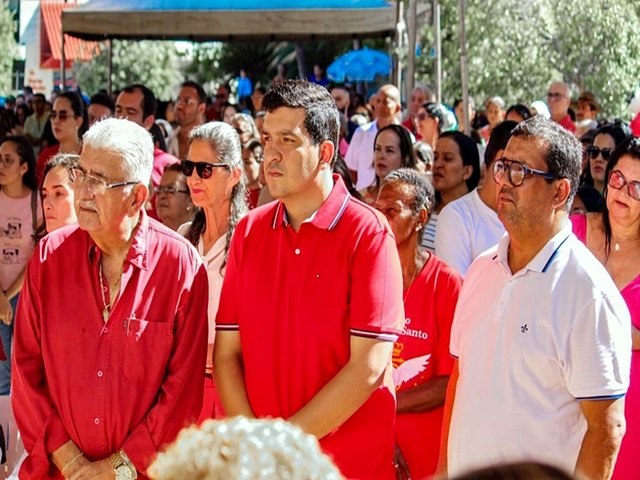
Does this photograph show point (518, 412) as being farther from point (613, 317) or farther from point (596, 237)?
point (596, 237)

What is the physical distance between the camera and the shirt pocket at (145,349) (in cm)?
403

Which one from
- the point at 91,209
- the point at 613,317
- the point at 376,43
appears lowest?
the point at 613,317

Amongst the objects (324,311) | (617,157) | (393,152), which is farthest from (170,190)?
(324,311)

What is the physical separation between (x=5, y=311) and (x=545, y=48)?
15.2 meters

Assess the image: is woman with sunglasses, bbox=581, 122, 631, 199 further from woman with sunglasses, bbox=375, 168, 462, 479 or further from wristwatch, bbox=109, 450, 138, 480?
wristwatch, bbox=109, 450, 138, 480

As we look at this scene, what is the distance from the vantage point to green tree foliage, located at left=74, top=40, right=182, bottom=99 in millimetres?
52938

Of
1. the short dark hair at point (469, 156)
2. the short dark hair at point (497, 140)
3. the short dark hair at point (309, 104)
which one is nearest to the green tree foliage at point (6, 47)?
the short dark hair at point (469, 156)

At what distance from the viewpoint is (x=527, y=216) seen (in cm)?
391

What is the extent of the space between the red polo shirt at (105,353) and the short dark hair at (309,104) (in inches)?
24.6

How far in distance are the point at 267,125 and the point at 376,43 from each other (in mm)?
34628

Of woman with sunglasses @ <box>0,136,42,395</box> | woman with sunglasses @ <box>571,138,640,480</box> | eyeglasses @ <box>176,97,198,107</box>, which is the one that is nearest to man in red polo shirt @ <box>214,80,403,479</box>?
woman with sunglasses @ <box>571,138,640,480</box>

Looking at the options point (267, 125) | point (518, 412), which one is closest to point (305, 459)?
point (518, 412)

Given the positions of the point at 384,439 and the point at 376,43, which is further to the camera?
the point at 376,43

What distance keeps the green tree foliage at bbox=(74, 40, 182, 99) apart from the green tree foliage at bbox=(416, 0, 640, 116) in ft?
106
